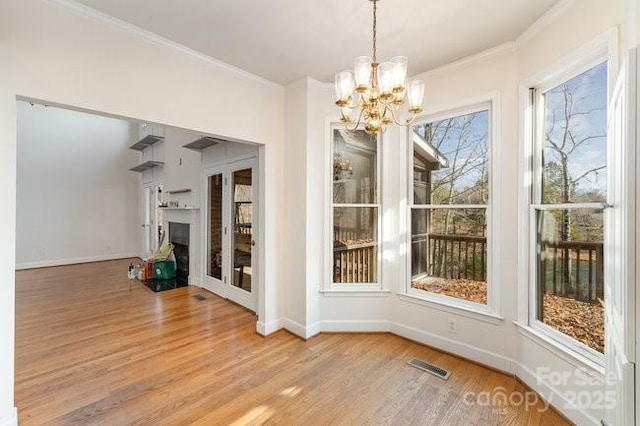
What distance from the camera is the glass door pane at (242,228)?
4176 mm

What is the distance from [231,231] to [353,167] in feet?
7.25

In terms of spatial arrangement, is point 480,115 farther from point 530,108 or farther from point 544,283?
point 544,283

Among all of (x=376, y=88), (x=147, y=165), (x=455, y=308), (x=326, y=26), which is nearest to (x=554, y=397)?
(x=455, y=308)

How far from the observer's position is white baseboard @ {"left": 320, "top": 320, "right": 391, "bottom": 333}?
3.25 meters

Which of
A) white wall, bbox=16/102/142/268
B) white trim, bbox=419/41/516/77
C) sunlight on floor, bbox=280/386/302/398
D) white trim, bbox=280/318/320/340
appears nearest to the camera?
sunlight on floor, bbox=280/386/302/398

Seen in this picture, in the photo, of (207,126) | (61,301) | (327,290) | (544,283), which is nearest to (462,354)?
(544,283)

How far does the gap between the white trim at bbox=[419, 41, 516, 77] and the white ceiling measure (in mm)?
53

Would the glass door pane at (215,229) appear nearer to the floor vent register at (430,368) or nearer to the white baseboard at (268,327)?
the white baseboard at (268,327)

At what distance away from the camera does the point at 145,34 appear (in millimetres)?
2291

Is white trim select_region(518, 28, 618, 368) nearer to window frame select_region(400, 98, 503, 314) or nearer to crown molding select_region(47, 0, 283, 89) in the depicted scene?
window frame select_region(400, 98, 503, 314)

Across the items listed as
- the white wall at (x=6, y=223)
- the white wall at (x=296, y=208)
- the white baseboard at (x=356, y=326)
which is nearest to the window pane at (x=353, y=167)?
the white wall at (x=296, y=208)

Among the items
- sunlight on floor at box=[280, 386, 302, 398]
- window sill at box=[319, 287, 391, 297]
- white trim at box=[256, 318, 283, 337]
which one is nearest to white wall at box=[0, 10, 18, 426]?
sunlight on floor at box=[280, 386, 302, 398]

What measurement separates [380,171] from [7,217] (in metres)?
3.08

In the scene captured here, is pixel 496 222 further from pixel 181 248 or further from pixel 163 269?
pixel 163 269
